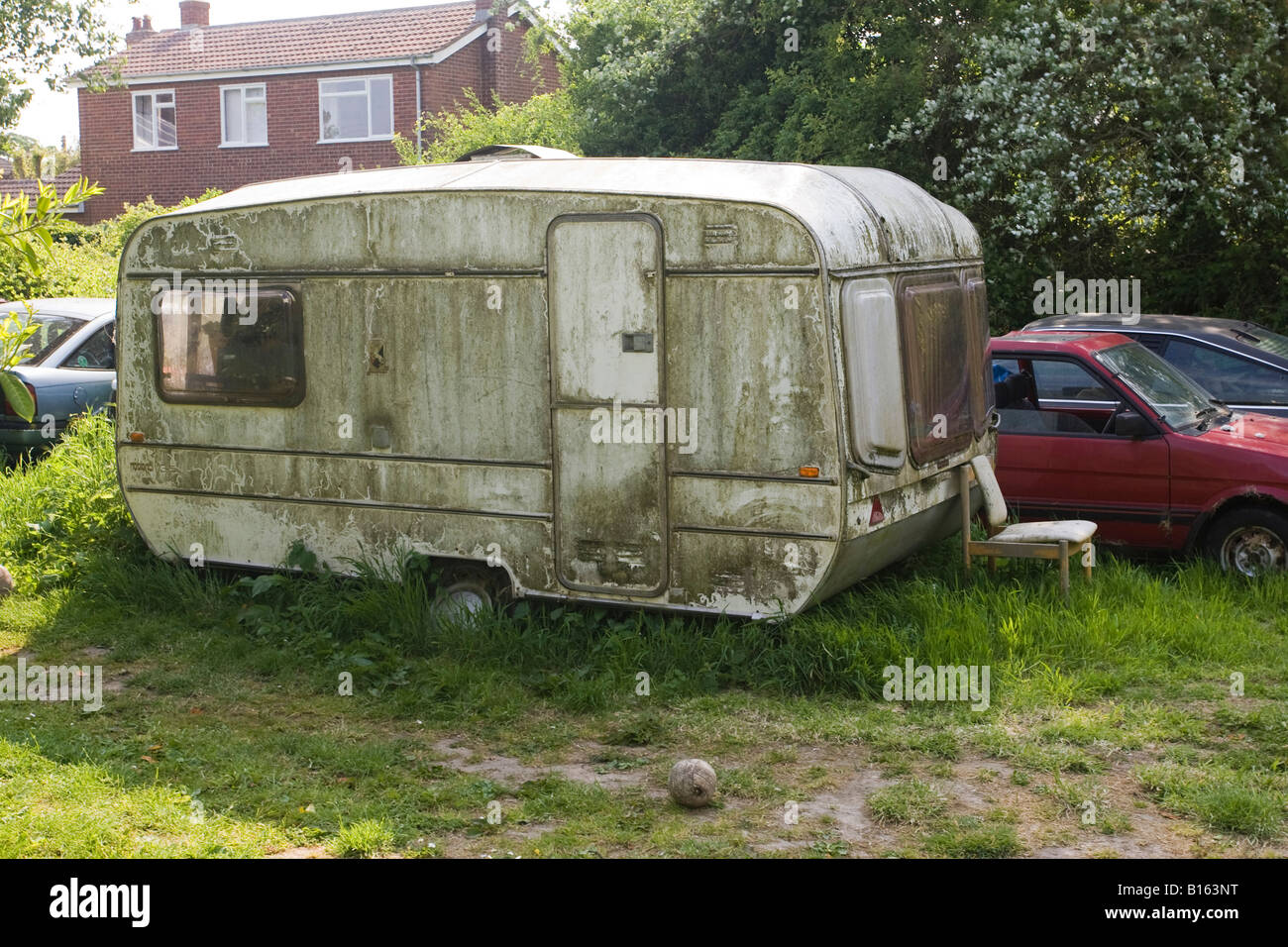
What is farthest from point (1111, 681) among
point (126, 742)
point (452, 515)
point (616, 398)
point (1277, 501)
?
point (126, 742)

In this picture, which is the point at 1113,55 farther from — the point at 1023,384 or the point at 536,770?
the point at 536,770

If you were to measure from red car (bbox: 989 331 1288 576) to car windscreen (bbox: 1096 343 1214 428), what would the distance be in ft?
0.04

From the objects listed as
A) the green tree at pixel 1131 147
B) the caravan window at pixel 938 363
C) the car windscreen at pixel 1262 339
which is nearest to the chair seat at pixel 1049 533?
the caravan window at pixel 938 363

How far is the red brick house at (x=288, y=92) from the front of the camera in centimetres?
2870

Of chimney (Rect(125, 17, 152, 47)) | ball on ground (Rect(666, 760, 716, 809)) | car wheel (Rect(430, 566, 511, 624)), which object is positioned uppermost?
chimney (Rect(125, 17, 152, 47))

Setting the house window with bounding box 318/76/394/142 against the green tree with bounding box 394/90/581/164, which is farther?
the house window with bounding box 318/76/394/142

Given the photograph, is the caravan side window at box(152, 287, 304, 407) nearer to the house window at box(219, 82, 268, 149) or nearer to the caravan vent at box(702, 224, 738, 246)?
the caravan vent at box(702, 224, 738, 246)

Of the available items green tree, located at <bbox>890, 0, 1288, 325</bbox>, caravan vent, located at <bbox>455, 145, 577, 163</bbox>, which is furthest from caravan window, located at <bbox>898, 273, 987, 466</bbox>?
green tree, located at <bbox>890, 0, 1288, 325</bbox>

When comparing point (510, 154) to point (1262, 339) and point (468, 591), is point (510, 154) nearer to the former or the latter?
point (468, 591)

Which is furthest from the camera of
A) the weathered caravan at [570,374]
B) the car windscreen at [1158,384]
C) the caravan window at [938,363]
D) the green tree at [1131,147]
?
the green tree at [1131,147]

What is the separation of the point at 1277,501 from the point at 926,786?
3.89 meters

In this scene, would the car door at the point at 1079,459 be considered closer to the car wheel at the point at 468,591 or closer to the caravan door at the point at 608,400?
the caravan door at the point at 608,400

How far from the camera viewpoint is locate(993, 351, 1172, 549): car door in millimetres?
8734

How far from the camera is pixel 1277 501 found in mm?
8281
